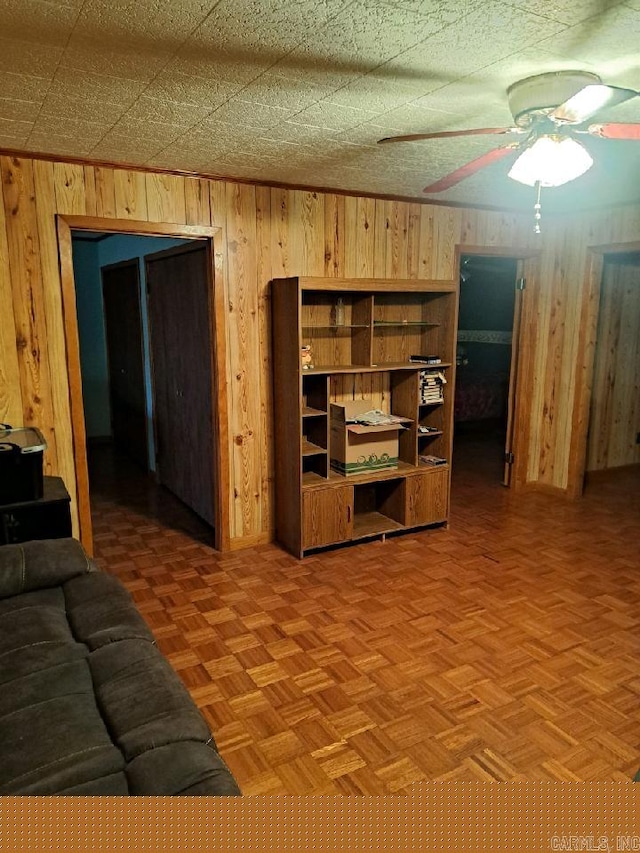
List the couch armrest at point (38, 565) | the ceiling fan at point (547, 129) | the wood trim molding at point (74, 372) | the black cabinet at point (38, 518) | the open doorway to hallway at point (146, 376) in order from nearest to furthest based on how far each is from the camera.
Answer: the ceiling fan at point (547, 129)
the couch armrest at point (38, 565)
the black cabinet at point (38, 518)
the wood trim molding at point (74, 372)
the open doorway to hallway at point (146, 376)

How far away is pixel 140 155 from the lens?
2.95m

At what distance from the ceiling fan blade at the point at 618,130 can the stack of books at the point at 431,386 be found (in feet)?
7.22

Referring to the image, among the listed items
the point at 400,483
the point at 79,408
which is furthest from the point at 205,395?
the point at 400,483

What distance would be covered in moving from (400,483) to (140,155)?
8.14 feet

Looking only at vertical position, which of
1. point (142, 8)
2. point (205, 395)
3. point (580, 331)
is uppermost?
point (142, 8)

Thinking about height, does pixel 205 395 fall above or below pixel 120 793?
above

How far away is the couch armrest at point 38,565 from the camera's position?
7.13 feet

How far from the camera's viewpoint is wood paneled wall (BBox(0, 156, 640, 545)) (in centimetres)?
299

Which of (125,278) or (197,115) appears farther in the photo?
(125,278)

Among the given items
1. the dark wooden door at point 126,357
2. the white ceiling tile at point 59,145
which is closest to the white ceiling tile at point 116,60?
the white ceiling tile at point 59,145

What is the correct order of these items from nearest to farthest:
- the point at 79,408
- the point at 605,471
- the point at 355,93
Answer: the point at 355,93 < the point at 79,408 < the point at 605,471

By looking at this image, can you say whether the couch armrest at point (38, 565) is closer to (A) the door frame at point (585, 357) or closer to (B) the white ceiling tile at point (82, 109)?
(B) the white ceiling tile at point (82, 109)

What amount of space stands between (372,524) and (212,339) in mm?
1612

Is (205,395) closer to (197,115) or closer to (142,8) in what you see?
(197,115)
